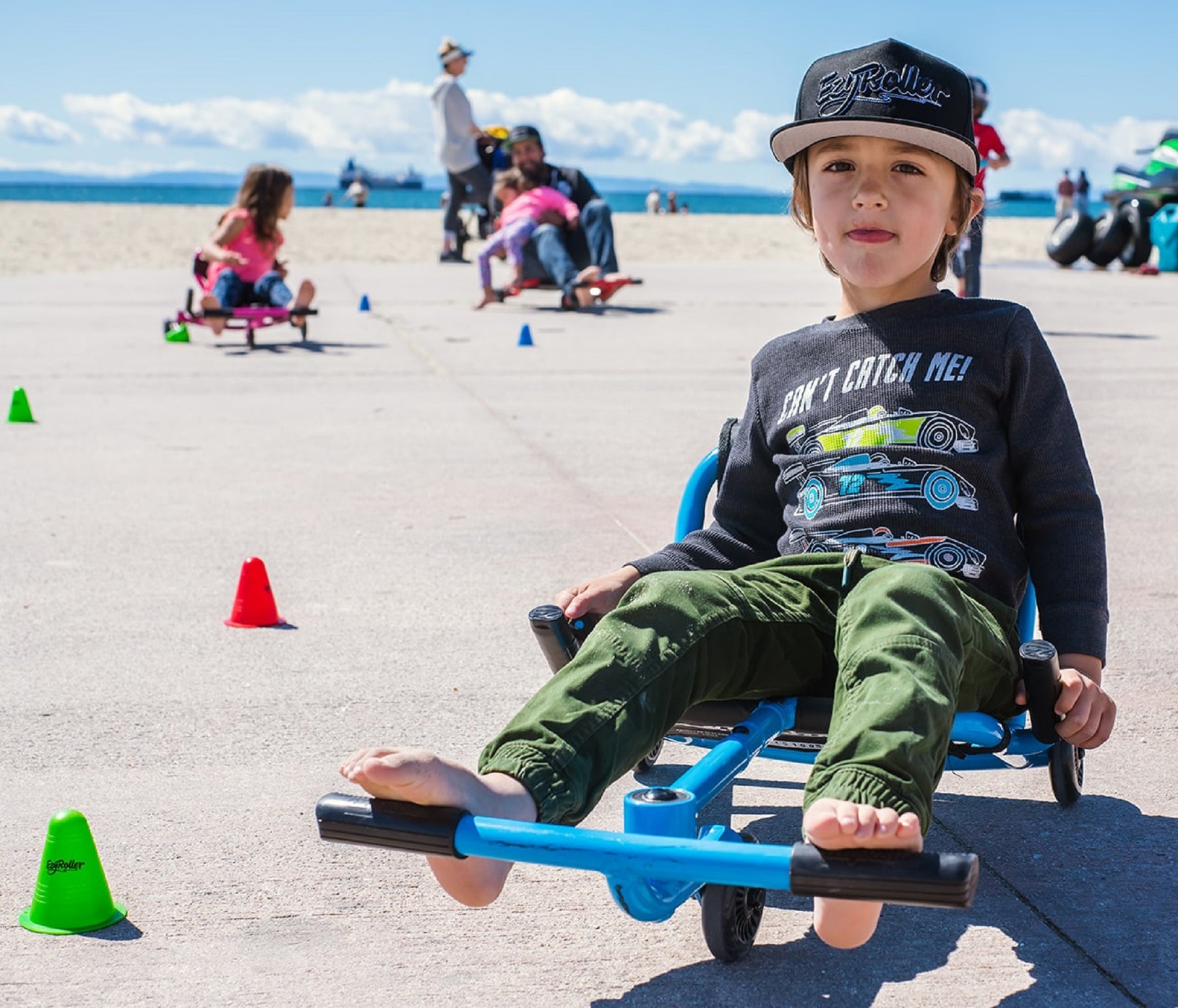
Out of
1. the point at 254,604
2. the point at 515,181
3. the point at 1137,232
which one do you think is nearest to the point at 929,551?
the point at 254,604

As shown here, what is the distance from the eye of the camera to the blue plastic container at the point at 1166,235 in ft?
63.8

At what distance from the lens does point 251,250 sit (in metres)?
11.1

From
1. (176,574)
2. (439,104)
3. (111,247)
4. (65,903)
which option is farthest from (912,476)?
(111,247)

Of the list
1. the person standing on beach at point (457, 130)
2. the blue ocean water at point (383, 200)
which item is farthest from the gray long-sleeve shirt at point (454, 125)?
the blue ocean water at point (383, 200)

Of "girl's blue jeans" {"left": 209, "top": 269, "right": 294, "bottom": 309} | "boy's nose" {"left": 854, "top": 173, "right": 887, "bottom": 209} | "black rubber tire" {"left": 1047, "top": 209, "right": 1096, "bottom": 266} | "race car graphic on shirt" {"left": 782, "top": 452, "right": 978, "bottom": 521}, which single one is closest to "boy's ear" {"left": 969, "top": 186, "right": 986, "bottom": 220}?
"boy's nose" {"left": 854, "top": 173, "right": 887, "bottom": 209}

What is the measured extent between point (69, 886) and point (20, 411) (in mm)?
5751

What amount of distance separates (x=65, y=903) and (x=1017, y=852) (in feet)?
5.40

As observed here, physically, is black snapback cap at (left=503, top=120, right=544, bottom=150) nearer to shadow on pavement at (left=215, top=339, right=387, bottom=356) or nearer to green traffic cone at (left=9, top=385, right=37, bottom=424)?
shadow on pavement at (left=215, top=339, right=387, bottom=356)

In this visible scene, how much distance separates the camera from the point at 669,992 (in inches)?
87.1

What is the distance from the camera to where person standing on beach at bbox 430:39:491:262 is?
54.9 feet

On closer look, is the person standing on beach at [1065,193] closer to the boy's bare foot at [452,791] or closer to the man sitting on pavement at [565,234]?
the man sitting on pavement at [565,234]

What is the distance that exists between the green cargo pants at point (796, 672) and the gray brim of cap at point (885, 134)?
2.59 ft

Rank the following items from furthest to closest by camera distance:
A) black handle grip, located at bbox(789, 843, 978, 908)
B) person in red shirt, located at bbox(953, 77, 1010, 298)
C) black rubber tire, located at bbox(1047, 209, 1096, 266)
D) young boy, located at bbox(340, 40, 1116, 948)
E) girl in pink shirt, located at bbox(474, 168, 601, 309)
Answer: black rubber tire, located at bbox(1047, 209, 1096, 266) < girl in pink shirt, located at bbox(474, 168, 601, 309) < person in red shirt, located at bbox(953, 77, 1010, 298) < young boy, located at bbox(340, 40, 1116, 948) < black handle grip, located at bbox(789, 843, 978, 908)

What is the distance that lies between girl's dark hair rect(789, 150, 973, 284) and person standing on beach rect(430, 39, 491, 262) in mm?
14284
